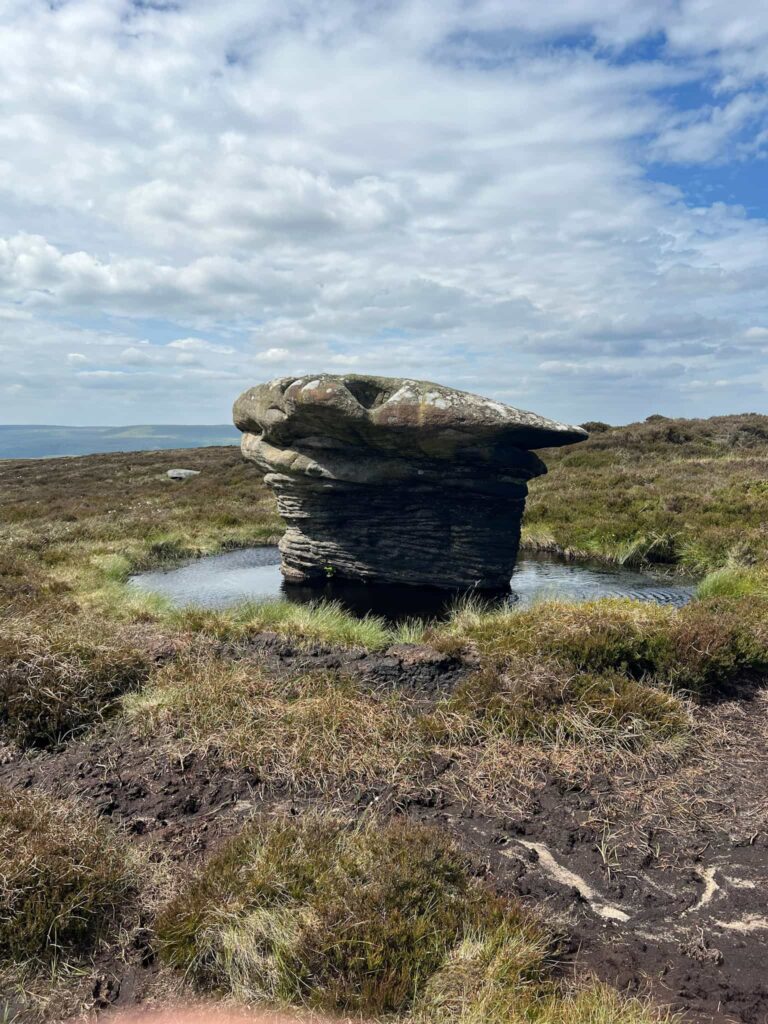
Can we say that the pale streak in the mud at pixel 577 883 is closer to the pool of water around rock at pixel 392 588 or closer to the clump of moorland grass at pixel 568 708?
the clump of moorland grass at pixel 568 708

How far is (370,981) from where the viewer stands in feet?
13.0

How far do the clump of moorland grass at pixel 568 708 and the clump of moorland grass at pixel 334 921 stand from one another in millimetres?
2471

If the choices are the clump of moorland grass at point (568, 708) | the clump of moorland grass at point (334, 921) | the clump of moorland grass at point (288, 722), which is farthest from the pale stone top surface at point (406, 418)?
the clump of moorland grass at point (334, 921)

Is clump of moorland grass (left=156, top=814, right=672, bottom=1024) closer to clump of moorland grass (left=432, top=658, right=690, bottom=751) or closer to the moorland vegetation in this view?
the moorland vegetation

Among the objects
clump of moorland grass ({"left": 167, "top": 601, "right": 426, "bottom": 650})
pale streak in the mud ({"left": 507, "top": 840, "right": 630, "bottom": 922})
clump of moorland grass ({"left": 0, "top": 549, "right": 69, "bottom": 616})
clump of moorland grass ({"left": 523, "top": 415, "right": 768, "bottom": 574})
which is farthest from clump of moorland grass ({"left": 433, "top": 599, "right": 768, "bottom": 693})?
clump of moorland grass ({"left": 523, "top": 415, "right": 768, "bottom": 574})

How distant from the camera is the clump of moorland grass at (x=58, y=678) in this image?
309 inches

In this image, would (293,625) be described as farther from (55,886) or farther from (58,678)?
(55,886)

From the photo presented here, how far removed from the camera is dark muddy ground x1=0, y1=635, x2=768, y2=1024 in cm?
433

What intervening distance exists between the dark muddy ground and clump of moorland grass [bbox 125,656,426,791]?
266 mm

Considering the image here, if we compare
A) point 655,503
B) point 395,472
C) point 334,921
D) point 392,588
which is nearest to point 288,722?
point 334,921

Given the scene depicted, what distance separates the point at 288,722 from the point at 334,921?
323 cm

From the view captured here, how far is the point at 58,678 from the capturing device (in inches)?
325

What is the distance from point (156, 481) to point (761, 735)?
40.3m

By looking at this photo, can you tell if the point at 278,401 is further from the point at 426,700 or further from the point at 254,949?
the point at 254,949
